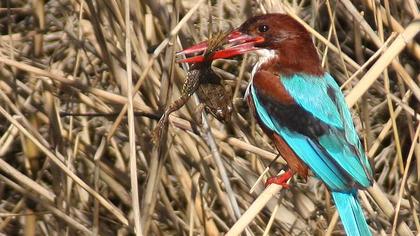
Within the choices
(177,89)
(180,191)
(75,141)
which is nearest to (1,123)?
(75,141)

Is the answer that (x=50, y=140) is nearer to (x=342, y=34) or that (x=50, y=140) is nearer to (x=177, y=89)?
(x=177, y=89)

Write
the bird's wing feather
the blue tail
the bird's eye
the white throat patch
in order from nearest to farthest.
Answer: the blue tail, the bird's wing feather, the bird's eye, the white throat patch

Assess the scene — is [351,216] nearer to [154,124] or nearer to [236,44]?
[236,44]

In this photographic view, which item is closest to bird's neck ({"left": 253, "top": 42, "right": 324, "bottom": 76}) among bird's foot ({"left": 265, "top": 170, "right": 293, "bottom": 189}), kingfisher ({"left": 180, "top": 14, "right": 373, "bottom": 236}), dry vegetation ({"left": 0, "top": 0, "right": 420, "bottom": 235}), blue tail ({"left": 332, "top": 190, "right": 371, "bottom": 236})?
kingfisher ({"left": 180, "top": 14, "right": 373, "bottom": 236})

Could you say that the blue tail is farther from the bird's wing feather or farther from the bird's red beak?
the bird's red beak

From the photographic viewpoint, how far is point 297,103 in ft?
11.2

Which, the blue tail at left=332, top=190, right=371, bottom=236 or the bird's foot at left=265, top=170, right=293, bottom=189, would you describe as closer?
the blue tail at left=332, top=190, right=371, bottom=236

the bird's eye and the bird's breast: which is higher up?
the bird's eye

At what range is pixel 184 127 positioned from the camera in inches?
130

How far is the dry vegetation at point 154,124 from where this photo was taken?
328 centimetres

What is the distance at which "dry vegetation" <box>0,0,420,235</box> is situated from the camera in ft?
10.8

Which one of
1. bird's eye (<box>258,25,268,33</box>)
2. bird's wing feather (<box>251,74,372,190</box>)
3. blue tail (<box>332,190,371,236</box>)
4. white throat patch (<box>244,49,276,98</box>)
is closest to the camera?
blue tail (<box>332,190,371,236</box>)

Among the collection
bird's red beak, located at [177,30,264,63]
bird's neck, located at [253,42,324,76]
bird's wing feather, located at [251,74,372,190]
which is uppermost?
bird's red beak, located at [177,30,264,63]

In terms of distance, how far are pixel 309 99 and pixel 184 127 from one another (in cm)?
49
